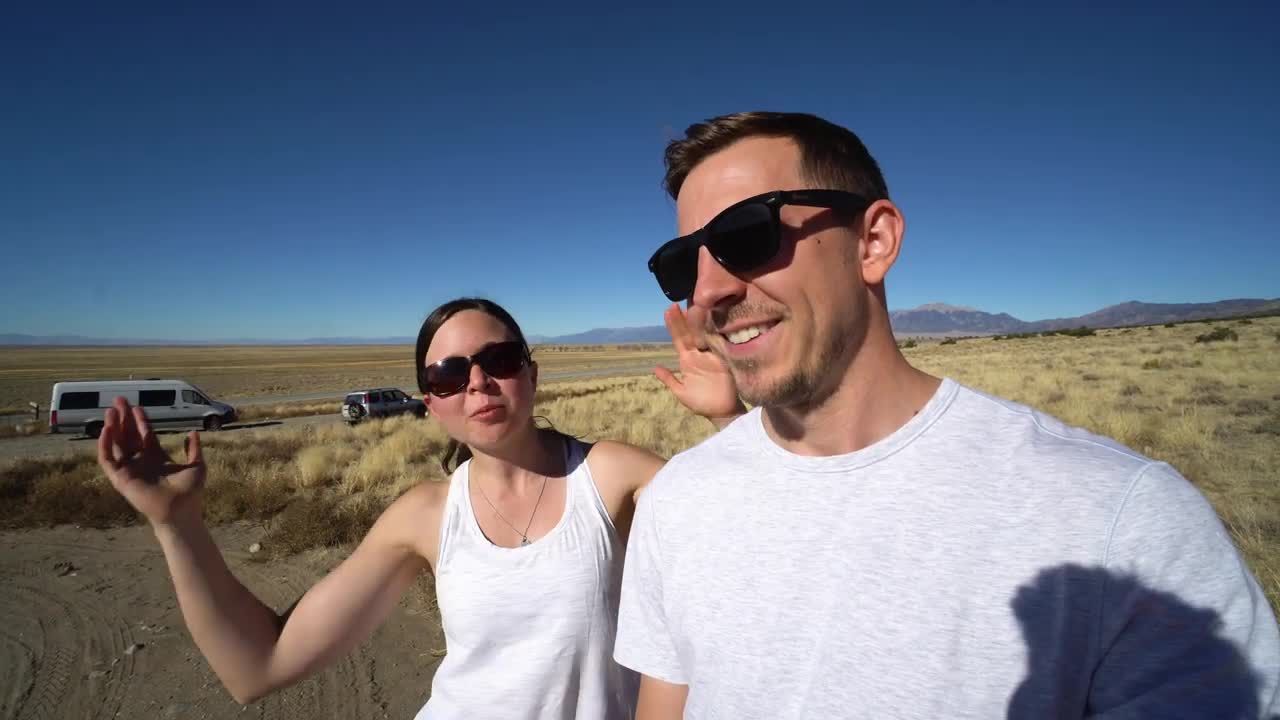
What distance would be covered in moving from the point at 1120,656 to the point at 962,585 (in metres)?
0.27

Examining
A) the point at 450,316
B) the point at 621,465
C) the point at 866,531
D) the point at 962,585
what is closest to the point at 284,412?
the point at 450,316

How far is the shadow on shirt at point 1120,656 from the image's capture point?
0.94 meters

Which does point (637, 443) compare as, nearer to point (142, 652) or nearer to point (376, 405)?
point (142, 652)

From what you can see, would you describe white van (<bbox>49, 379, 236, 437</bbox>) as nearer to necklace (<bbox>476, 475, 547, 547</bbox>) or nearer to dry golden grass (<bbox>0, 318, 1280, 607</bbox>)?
dry golden grass (<bbox>0, 318, 1280, 607</bbox>)

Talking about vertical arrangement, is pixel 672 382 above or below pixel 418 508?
above

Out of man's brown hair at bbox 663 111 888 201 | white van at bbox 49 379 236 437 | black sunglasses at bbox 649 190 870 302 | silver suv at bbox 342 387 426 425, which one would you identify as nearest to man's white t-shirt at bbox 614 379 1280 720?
black sunglasses at bbox 649 190 870 302

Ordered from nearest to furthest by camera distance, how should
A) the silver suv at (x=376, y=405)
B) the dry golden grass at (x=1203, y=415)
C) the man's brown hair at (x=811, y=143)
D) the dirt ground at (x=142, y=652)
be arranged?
the man's brown hair at (x=811, y=143) → the dirt ground at (x=142, y=652) → the dry golden grass at (x=1203, y=415) → the silver suv at (x=376, y=405)

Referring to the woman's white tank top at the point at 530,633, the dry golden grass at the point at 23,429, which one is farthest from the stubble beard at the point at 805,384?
the dry golden grass at the point at 23,429

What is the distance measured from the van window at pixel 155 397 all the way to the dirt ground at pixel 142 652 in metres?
16.3

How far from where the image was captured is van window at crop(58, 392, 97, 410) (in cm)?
1933

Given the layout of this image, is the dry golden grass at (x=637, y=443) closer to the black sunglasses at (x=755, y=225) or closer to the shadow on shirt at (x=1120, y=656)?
the shadow on shirt at (x=1120, y=656)

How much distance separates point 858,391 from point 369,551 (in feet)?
6.05

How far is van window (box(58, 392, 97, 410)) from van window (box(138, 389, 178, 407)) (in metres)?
1.39

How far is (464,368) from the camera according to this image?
7.21 feet
